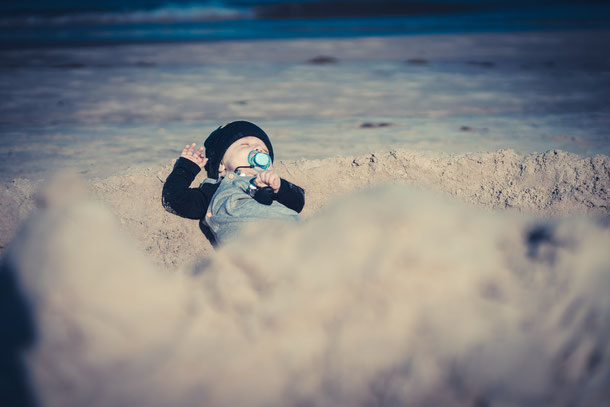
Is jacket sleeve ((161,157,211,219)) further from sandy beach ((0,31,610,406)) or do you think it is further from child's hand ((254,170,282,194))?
sandy beach ((0,31,610,406))

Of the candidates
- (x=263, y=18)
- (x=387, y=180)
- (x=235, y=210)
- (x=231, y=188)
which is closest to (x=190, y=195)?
(x=231, y=188)

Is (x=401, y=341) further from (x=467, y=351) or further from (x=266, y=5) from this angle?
(x=266, y=5)

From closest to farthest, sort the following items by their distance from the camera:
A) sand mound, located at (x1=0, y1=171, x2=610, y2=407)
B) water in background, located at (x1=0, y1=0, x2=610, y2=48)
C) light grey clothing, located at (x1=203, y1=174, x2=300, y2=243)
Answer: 1. sand mound, located at (x1=0, y1=171, x2=610, y2=407)
2. light grey clothing, located at (x1=203, y1=174, x2=300, y2=243)
3. water in background, located at (x1=0, y1=0, x2=610, y2=48)

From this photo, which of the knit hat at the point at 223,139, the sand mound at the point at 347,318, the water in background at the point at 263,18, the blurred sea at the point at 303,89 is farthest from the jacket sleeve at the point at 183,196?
the water in background at the point at 263,18

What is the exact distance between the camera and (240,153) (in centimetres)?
276

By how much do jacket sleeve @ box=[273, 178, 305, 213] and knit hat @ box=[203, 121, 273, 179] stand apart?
10.4 inches

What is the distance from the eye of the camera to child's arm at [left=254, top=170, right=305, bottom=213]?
8.30ft

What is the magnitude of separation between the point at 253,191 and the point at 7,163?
7.80 feet

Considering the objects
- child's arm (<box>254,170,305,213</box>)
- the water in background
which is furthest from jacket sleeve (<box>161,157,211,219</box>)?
the water in background

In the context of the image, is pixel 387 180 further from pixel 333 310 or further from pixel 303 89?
pixel 303 89

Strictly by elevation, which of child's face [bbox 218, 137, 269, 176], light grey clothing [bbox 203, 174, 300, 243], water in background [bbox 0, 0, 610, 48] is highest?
water in background [bbox 0, 0, 610, 48]

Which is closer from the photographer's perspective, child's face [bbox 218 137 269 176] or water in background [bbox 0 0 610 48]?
child's face [bbox 218 137 269 176]

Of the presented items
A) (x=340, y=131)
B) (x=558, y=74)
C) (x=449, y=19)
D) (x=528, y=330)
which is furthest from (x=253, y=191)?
(x=449, y=19)

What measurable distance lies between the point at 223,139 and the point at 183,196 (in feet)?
1.22
